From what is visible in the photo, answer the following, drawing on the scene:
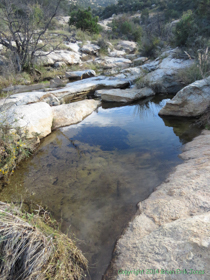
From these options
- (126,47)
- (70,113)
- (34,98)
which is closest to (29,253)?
(70,113)

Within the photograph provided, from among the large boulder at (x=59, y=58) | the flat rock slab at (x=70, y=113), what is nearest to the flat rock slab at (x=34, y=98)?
the flat rock slab at (x=70, y=113)

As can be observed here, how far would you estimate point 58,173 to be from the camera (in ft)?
10.6

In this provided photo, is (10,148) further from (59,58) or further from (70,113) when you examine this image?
(59,58)

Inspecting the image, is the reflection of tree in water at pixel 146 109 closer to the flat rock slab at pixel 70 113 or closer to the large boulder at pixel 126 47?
the flat rock slab at pixel 70 113

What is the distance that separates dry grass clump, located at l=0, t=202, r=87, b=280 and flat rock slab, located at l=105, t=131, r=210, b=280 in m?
0.50

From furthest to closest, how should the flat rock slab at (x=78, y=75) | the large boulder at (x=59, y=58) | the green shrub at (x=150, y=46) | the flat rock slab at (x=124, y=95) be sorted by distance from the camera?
the green shrub at (x=150, y=46)
the large boulder at (x=59, y=58)
the flat rock slab at (x=78, y=75)
the flat rock slab at (x=124, y=95)

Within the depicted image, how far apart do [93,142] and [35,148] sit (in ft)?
4.51

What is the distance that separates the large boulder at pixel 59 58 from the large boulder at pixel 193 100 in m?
9.13

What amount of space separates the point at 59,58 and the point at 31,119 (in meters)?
9.82

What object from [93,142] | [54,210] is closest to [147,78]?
[93,142]

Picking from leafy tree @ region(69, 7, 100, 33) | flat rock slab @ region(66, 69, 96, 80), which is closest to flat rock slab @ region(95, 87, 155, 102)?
flat rock slab @ region(66, 69, 96, 80)

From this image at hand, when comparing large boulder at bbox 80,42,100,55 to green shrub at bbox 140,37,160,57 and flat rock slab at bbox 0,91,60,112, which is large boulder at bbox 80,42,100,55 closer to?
green shrub at bbox 140,37,160,57

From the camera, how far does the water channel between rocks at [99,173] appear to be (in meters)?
2.19

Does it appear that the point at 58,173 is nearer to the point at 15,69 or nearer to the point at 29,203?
the point at 29,203
